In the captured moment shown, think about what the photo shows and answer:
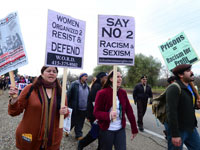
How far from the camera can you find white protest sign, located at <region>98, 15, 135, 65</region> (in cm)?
277

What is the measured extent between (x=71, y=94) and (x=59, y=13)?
104 inches

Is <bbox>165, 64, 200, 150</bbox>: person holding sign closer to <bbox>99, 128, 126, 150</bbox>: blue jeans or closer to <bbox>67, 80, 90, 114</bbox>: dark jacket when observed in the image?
<bbox>99, 128, 126, 150</bbox>: blue jeans

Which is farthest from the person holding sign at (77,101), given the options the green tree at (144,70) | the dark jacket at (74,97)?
the green tree at (144,70)

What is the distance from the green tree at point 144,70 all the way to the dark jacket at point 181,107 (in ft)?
136

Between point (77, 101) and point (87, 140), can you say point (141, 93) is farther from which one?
point (87, 140)

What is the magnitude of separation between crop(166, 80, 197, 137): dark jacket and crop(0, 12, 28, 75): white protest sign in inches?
82.0

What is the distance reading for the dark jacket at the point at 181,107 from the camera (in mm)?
2461

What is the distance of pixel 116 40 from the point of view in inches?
111

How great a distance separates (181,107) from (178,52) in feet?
6.90

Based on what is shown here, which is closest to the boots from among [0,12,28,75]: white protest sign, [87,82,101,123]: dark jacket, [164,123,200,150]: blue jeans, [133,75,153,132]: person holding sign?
[87,82,101,123]: dark jacket

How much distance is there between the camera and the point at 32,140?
2148 millimetres

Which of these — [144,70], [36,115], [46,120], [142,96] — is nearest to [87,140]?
[46,120]

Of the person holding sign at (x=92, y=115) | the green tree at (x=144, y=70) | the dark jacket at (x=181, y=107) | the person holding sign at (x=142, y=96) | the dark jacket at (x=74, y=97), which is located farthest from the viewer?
the green tree at (x=144, y=70)

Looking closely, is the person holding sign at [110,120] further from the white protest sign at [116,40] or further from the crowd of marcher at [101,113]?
the white protest sign at [116,40]
